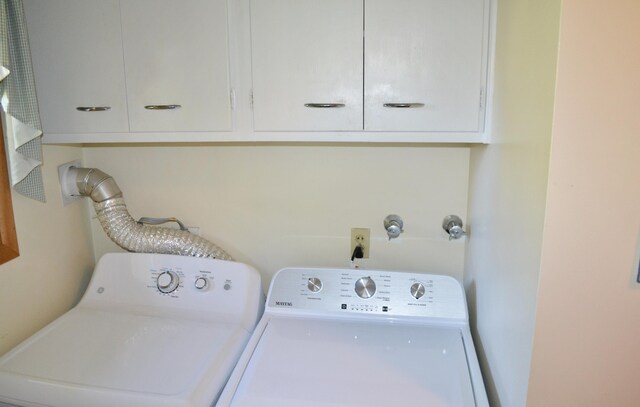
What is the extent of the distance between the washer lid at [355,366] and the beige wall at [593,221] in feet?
1.04

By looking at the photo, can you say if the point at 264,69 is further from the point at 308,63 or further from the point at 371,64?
the point at 371,64

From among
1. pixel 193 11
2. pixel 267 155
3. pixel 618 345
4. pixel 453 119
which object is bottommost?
pixel 618 345

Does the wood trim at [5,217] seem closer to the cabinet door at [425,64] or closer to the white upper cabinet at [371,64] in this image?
the white upper cabinet at [371,64]

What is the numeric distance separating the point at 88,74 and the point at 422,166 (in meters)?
1.12

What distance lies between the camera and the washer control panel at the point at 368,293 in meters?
1.41

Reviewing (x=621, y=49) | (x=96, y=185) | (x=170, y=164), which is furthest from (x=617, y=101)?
(x=96, y=185)

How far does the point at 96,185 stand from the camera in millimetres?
1595

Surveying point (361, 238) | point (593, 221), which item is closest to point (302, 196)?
A: point (361, 238)

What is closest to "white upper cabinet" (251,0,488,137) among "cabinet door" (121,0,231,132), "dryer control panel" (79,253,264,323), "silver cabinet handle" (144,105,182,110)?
"cabinet door" (121,0,231,132)

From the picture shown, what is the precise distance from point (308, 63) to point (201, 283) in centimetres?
80

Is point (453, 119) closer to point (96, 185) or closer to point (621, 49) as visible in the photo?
point (621, 49)

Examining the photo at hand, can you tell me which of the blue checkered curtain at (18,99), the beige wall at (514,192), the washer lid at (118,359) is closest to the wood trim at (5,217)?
the blue checkered curtain at (18,99)

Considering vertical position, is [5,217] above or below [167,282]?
above

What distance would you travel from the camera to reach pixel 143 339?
131 cm
